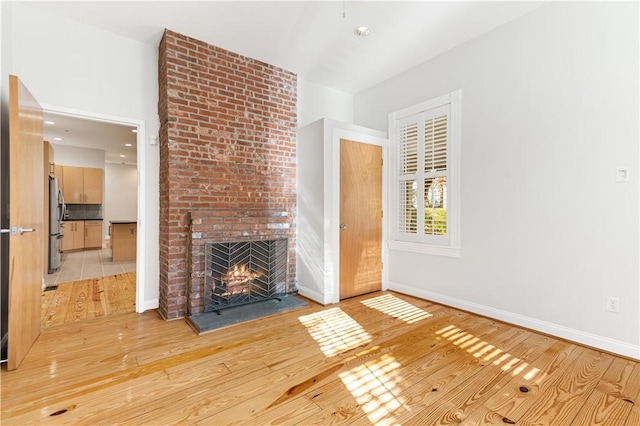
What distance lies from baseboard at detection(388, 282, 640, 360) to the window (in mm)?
537

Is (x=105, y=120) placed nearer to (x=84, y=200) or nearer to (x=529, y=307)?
(x=529, y=307)

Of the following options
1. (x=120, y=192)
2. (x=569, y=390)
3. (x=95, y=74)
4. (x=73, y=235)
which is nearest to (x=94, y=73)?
(x=95, y=74)

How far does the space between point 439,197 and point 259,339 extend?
245 cm

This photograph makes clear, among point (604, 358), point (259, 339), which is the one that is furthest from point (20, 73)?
point (604, 358)

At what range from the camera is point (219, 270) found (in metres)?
3.31

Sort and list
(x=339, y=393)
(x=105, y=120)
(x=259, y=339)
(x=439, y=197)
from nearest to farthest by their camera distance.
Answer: (x=339, y=393)
(x=259, y=339)
(x=105, y=120)
(x=439, y=197)

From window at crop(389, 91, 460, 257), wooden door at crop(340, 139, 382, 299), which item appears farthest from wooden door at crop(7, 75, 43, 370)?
window at crop(389, 91, 460, 257)

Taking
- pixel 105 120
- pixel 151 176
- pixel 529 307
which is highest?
pixel 105 120

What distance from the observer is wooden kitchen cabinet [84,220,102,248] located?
7777 millimetres

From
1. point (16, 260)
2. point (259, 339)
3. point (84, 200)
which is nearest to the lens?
point (16, 260)

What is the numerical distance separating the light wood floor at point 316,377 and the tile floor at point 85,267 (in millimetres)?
2418

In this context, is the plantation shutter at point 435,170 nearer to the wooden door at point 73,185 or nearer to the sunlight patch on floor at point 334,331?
the sunlight patch on floor at point 334,331

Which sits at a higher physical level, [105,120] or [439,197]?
[105,120]

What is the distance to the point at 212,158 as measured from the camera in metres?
3.32
